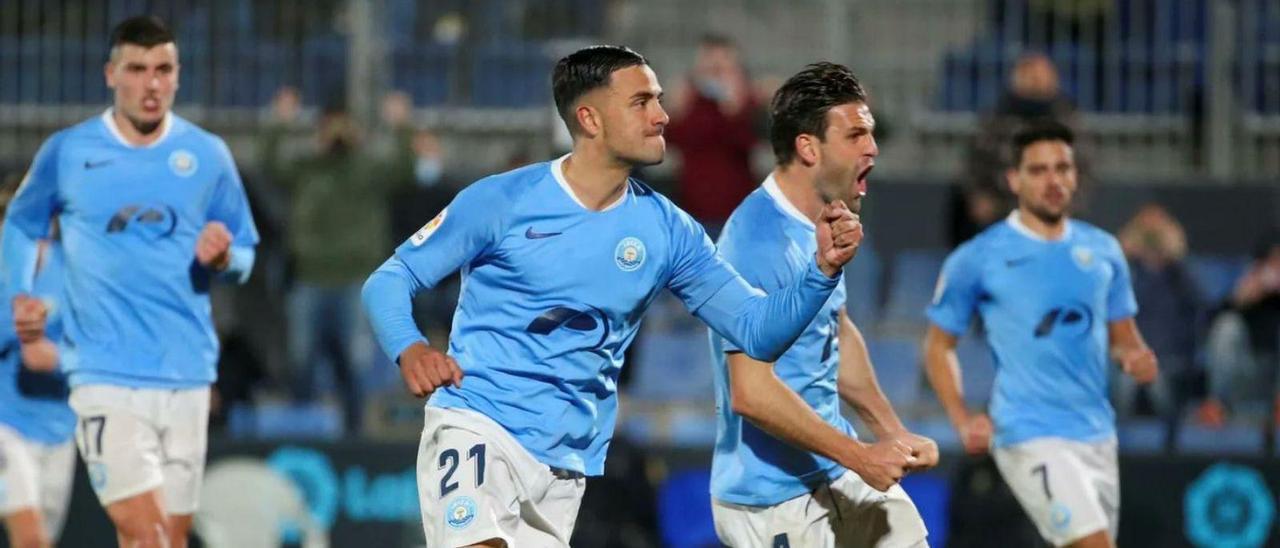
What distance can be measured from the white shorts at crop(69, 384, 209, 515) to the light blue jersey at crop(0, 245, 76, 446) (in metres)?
1.55

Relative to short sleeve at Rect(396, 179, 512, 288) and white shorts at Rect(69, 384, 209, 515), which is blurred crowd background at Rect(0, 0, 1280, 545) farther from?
short sleeve at Rect(396, 179, 512, 288)

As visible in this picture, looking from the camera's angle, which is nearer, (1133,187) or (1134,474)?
(1134,474)

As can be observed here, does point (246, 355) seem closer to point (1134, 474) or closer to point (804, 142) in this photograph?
point (1134, 474)

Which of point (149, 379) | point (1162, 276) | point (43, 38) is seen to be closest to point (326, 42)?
point (43, 38)

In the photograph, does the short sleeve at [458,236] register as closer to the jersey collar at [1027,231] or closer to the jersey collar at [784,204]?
the jersey collar at [784,204]

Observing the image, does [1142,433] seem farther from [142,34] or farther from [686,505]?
[142,34]

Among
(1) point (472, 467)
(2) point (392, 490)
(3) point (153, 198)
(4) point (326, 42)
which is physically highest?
(4) point (326, 42)

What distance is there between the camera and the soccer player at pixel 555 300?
575cm

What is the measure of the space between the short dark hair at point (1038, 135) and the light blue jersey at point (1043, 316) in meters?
0.33

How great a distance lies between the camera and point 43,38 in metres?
14.4

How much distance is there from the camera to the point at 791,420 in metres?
5.96

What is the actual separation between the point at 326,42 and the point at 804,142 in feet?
28.0

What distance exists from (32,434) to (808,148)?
4.34 m

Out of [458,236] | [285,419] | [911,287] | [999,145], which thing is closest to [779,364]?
[458,236]
